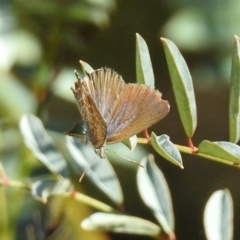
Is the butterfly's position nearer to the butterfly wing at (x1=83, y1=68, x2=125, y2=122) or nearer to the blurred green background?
the butterfly wing at (x1=83, y1=68, x2=125, y2=122)

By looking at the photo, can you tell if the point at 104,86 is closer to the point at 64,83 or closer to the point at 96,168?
the point at 96,168

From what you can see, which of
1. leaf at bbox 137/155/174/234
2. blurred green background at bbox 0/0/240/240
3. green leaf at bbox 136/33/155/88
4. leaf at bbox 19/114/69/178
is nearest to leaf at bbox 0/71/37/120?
blurred green background at bbox 0/0/240/240

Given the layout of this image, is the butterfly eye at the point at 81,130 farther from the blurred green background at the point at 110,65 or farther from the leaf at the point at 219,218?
the blurred green background at the point at 110,65

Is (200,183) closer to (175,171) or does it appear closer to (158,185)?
(175,171)

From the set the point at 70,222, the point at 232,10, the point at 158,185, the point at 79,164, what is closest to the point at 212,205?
the point at 158,185

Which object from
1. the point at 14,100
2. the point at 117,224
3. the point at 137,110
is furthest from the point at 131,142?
the point at 14,100

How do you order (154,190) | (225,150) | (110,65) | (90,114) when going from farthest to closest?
1. (110,65)
2. (154,190)
3. (90,114)
4. (225,150)


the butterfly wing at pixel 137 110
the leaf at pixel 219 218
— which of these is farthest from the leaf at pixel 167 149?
the leaf at pixel 219 218
